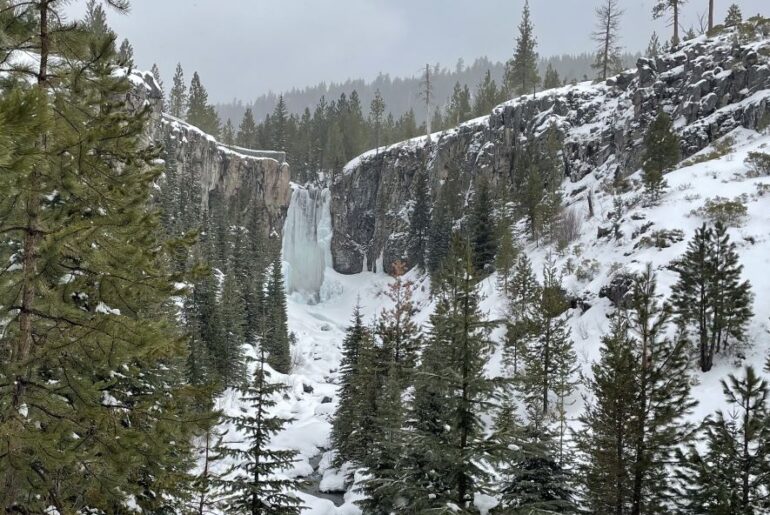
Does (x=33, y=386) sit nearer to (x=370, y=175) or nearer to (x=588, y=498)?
(x=588, y=498)

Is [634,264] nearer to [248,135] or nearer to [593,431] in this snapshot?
[593,431]

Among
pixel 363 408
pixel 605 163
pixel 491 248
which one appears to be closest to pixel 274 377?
pixel 363 408

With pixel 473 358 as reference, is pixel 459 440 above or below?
below

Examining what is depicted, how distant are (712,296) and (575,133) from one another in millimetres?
37794

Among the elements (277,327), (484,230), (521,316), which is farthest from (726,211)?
(277,327)

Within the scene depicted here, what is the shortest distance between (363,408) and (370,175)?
2284 inches

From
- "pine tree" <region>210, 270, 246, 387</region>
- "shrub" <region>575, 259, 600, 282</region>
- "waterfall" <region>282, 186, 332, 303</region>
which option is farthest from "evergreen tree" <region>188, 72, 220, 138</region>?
"shrub" <region>575, 259, 600, 282</region>

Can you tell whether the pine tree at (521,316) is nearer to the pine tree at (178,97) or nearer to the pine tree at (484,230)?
the pine tree at (484,230)

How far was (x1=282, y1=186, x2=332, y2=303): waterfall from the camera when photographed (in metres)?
67.6

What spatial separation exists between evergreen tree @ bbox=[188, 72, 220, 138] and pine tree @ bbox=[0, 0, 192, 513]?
236 feet

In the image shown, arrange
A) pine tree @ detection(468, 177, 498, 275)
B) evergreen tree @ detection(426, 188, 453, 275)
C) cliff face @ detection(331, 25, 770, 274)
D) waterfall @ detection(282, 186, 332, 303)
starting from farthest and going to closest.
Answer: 1. waterfall @ detection(282, 186, 332, 303)
2. evergreen tree @ detection(426, 188, 453, 275)
3. pine tree @ detection(468, 177, 498, 275)
4. cliff face @ detection(331, 25, 770, 274)

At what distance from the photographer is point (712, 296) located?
19781 mm

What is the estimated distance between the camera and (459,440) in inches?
334

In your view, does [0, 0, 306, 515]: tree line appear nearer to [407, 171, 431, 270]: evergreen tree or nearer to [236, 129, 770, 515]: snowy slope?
[236, 129, 770, 515]: snowy slope
